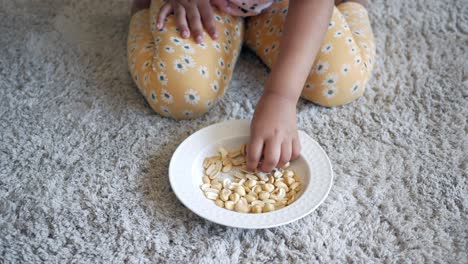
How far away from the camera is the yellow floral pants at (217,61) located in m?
0.84

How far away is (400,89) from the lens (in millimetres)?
932

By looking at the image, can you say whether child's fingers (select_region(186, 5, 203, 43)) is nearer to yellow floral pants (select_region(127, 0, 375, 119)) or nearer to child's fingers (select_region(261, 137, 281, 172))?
yellow floral pants (select_region(127, 0, 375, 119))

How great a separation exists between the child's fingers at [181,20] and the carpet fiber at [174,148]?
139 millimetres

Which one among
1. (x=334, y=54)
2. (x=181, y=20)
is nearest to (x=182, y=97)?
(x=181, y=20)

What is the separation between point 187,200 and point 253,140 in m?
0.13

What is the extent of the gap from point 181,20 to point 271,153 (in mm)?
324

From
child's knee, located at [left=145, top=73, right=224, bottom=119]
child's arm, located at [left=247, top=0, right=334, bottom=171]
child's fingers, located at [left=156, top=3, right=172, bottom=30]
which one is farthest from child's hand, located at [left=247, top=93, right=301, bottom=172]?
child's fingers, located at [left=156, top=3, right=172, bottom=30]

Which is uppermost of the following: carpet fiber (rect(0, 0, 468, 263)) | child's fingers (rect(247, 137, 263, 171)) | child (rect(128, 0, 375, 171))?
child (rect(128, 0, 375, 171))

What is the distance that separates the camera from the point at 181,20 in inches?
34.9

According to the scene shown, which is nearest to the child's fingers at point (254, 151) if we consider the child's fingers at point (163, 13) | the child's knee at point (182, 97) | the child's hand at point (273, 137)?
the child's hand at point (273, 137)

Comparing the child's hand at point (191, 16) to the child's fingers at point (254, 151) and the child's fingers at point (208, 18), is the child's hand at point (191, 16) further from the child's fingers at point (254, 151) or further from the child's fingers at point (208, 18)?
the child's fingers at point (254, 151)

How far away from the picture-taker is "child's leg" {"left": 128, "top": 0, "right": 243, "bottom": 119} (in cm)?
84

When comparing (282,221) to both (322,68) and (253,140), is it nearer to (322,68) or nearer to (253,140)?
(253,140)

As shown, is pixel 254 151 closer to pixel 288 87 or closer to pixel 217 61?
pixel 288 87
